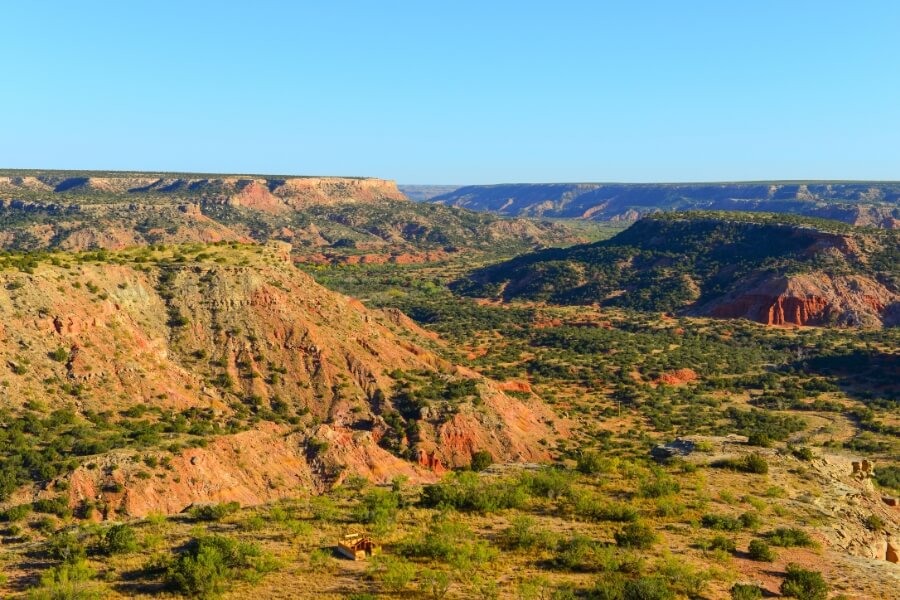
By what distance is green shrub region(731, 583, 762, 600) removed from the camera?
71.0 ft

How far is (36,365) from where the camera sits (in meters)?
47.4

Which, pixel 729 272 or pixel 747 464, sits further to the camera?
pixel 729 272

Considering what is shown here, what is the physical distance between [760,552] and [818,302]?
10797 centimetres

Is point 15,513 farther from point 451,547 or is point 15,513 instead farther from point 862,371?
point 862,371

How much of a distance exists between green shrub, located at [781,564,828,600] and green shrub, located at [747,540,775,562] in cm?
196

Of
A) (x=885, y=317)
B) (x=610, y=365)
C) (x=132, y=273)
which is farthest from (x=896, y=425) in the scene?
(x=132, y=273)

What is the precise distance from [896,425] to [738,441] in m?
36.8

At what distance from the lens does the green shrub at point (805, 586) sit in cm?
2234

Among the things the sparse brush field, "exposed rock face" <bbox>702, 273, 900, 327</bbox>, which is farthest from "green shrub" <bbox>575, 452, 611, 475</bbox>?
"exposed rock face" <bbox>702, 273, 900, 327</bbox>

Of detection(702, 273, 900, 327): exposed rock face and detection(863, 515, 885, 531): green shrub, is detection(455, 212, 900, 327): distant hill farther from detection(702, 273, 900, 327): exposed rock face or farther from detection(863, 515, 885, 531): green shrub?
detection(863, 515, 885, 531): green shrub

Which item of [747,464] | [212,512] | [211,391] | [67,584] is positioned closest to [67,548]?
[67,584]

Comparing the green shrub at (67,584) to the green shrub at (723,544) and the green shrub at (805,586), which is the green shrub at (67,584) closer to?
the green shrub at (723,544)

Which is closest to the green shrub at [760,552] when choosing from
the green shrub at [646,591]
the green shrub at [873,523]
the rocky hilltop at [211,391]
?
the green shrub at [646,591]

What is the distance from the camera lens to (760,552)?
25828mm
